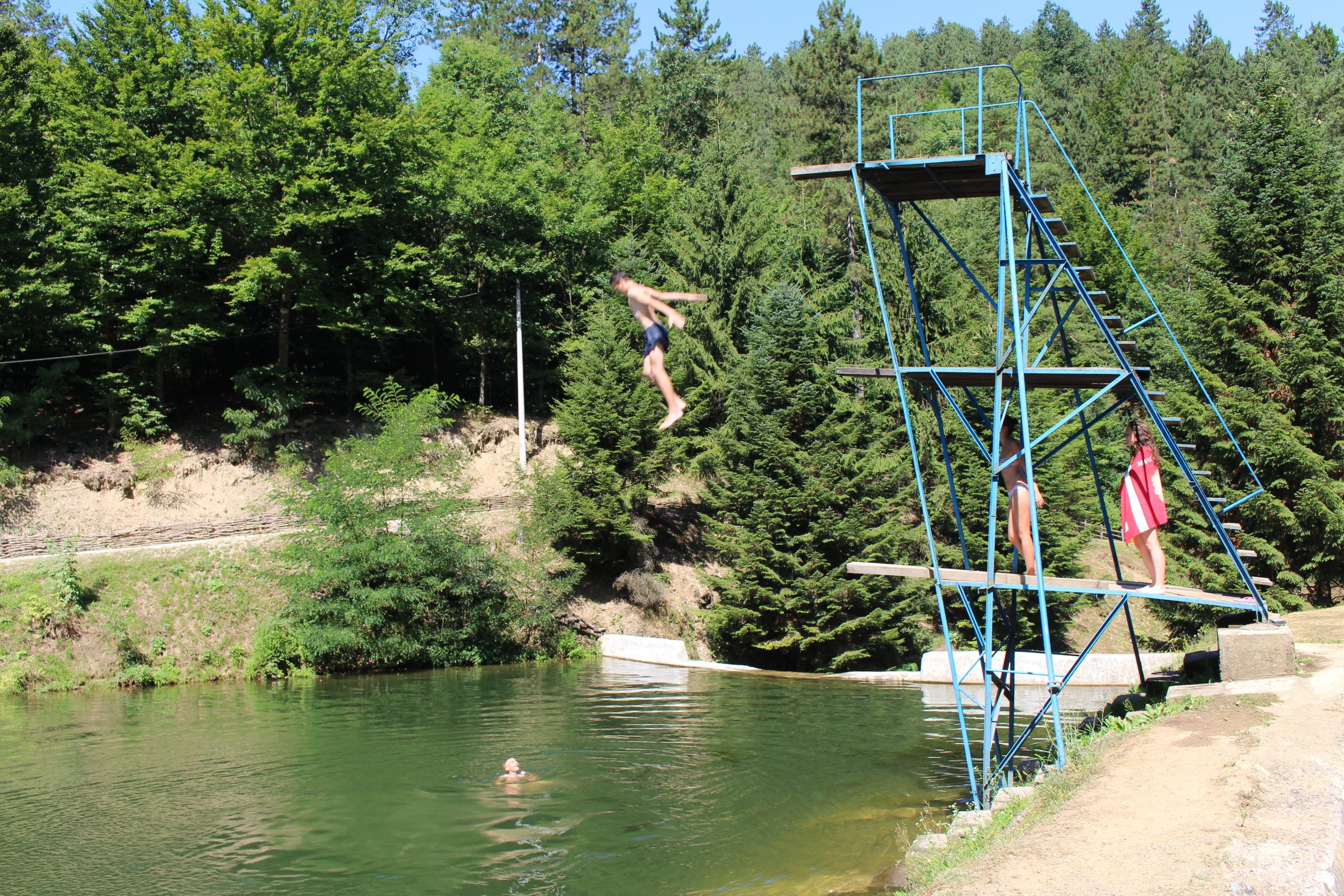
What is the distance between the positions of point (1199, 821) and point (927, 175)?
26.0ft

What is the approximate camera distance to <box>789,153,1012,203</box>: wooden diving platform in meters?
11.7

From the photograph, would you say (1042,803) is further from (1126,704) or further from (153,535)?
(153,535)

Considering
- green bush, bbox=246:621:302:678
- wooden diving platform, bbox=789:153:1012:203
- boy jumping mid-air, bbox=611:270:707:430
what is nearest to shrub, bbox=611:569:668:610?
green bush, bbox=246:621:302:678

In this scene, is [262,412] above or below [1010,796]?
above

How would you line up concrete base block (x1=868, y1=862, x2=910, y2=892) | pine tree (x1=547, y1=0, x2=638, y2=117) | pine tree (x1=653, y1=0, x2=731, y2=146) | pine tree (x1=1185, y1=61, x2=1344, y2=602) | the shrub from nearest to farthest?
concrete base block (x1=868, y1=862, x2=910, y2=892) < pine tree (x1=1185, y1=61, x2=1344, y2=602) < the shrub < pine tree (x1=653, y1=0, x2=731, y2=146) < pine tree (x1=547, y1=0, x2=638, y2=117)

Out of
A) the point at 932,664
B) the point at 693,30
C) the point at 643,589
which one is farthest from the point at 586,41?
the point at 932,664

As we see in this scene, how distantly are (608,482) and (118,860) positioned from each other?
76.8 ft

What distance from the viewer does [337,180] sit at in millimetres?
37438

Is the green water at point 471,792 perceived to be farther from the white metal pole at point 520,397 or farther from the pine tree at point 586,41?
the pine tree at point 586,41

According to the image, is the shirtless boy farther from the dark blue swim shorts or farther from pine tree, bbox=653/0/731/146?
pine tree, bbox=653/0/731/146

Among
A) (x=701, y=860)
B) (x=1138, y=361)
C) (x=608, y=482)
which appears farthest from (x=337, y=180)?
(x=1138, y=361)

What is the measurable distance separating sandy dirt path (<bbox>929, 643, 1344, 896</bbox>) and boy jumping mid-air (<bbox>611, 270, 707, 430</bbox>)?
5459mm

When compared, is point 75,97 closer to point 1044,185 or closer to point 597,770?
point 597,770

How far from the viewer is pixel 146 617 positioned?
28.8 metres
